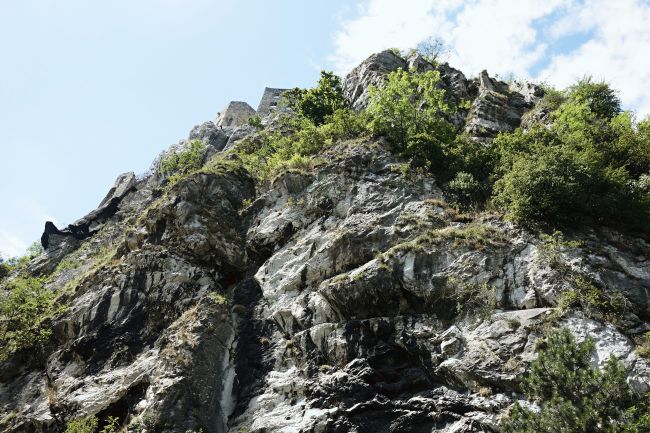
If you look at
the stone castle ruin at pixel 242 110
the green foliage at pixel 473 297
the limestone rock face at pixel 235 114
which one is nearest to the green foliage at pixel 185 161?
the stone castle ruin at pixel 242 110

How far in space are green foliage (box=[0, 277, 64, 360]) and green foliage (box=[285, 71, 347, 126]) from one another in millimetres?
22787

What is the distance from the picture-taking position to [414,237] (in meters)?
18.7

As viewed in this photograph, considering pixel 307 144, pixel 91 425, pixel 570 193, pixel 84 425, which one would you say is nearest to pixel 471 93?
pixel 307 144

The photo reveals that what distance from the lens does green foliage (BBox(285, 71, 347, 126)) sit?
3841 centimetres

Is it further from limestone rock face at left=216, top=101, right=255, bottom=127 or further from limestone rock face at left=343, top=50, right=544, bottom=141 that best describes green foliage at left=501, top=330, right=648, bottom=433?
limestone rock face at left=216, top=101, right=255, bottom=127

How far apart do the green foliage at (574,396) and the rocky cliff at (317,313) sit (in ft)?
5.00

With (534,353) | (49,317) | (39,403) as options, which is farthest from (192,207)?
(534,353)

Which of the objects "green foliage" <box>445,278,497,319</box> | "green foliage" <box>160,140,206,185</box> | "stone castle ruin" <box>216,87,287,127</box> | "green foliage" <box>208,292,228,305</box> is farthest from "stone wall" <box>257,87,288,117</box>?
"green foliage" <box>445,278,497,319</box>

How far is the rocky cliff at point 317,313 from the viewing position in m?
14.4

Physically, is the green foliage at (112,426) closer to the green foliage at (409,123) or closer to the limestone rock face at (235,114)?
the green foliage at (409,123)

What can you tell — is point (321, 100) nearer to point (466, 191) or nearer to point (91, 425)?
point (466, 191)

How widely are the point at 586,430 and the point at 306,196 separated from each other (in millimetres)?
16332

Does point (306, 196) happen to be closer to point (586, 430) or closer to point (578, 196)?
point (578, 196)

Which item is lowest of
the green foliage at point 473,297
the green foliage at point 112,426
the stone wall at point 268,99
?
the green foliage at point 112,426
